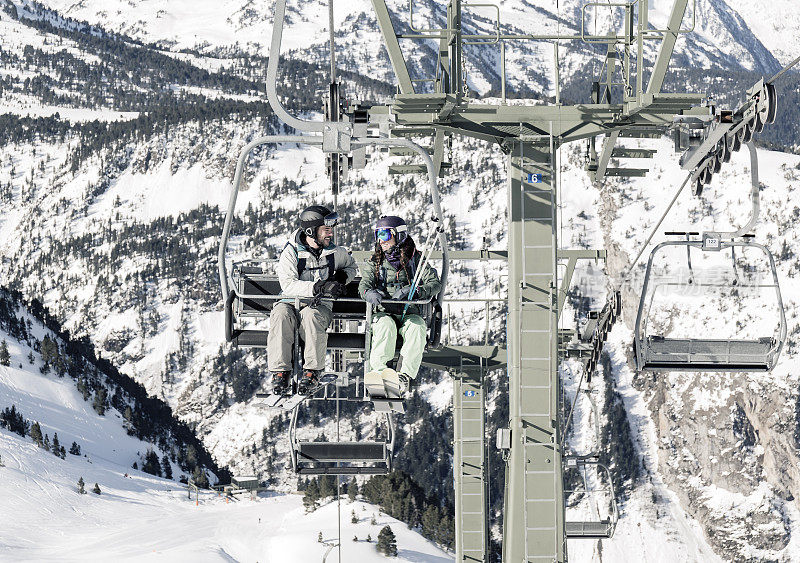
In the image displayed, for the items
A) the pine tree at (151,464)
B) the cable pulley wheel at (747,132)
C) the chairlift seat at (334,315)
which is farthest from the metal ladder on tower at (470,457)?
the pine tree at (151,464)

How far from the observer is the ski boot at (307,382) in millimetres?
10773

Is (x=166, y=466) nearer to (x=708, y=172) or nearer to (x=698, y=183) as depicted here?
(x=698, y=183)

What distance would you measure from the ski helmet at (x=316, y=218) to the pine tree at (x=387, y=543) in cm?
3731

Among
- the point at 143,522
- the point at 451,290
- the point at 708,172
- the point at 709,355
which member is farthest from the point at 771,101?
the point at 451,290

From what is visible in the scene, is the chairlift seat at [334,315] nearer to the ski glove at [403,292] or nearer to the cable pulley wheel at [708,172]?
the ski glove at [403,292]

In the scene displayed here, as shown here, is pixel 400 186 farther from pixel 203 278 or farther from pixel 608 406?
pixel 608 406

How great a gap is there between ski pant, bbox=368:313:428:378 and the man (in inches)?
17.0

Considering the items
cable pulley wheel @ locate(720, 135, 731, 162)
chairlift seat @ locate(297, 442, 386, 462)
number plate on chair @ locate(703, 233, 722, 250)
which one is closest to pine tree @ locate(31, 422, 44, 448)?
chairlift seat @ locate(297, 442, 386, 462)

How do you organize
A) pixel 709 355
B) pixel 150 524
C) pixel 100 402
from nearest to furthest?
pixel 709 355 < pixel 150 524 < pixel 100 402

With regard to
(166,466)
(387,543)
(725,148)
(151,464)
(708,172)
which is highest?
(725,148)

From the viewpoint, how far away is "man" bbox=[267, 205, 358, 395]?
417 inches

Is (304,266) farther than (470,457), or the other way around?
(470,457)

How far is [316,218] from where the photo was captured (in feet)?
35.0

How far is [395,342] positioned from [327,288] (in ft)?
2.39
